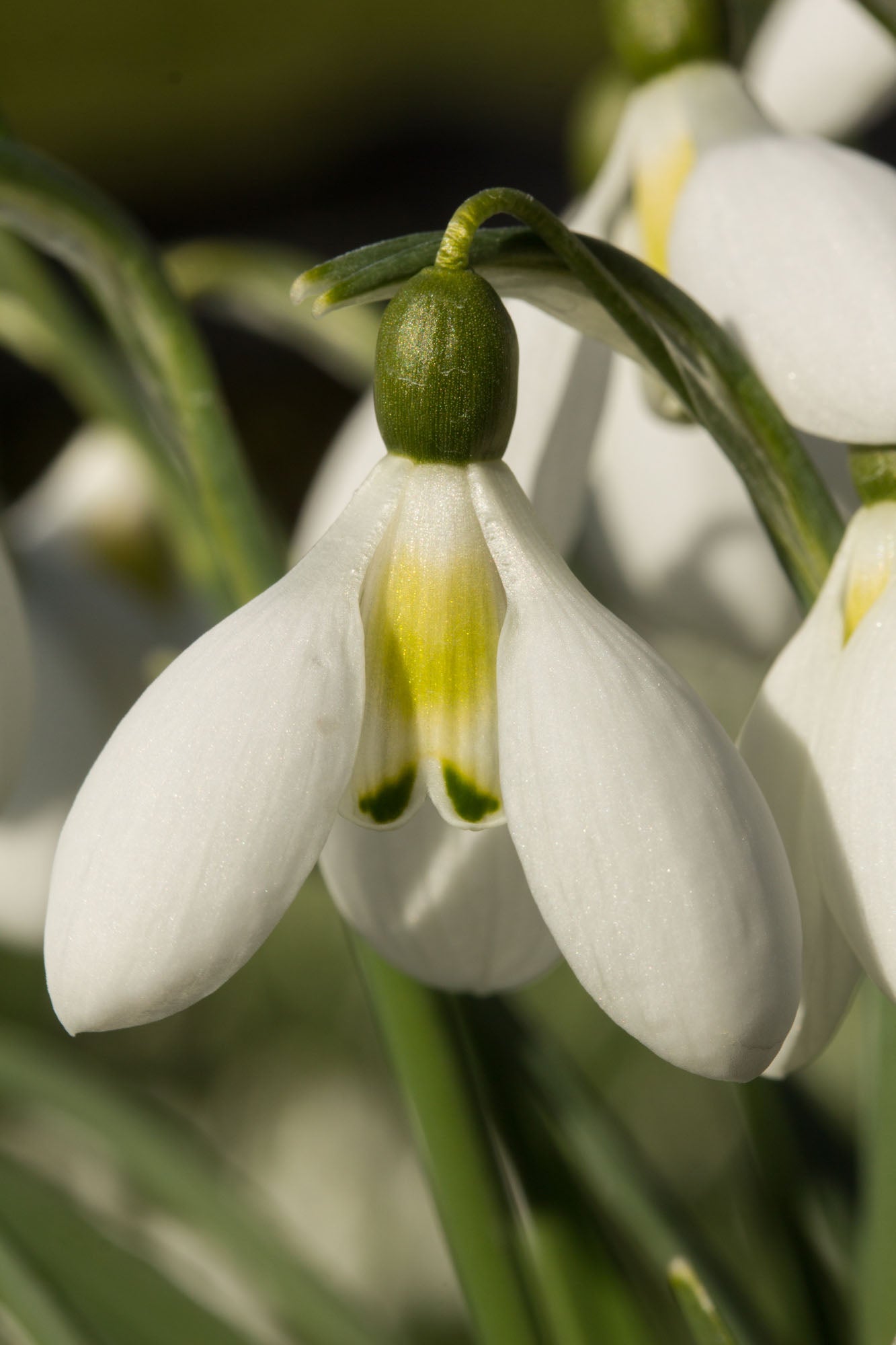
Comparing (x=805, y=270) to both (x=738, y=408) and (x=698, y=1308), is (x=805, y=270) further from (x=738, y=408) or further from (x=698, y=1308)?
(x=698, y=1308)

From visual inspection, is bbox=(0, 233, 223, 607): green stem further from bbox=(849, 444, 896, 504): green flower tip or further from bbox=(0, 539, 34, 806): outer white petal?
bbox=(849, 444, 896, 504): green flower tip

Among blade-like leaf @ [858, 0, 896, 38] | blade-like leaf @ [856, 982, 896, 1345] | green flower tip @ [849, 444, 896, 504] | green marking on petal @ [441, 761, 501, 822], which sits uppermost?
blade-like leaf @ [858, 0, 896, 38]

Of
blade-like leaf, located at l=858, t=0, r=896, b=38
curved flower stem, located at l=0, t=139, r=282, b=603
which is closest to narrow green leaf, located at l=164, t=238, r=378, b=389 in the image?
curved flower stem, located at l=0, t=139, r=282, b=603

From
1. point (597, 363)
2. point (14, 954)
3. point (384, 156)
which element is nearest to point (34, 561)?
point (597, 363)

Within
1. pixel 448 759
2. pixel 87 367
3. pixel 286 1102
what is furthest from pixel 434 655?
pixel 286 1102

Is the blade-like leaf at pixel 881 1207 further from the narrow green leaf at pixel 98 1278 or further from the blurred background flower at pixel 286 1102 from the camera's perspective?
the narrow green leaf at pixel 98 1278

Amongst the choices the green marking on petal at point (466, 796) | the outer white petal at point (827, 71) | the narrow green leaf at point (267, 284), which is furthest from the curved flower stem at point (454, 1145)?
the outer white petal at point (827, 71)
